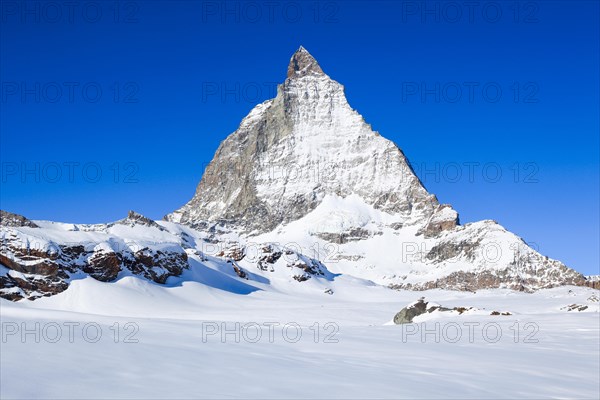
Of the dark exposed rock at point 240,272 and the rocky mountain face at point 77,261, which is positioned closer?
the rocky mountain face at point 77,261

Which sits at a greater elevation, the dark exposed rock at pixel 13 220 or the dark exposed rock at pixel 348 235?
the dark exposed rock at pixel 348 235

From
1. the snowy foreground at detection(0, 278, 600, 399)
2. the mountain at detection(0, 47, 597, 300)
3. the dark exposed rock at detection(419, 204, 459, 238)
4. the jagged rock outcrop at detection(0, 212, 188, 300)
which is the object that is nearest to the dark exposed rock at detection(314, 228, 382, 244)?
the mountain at detection(0, 47, 597, 300)

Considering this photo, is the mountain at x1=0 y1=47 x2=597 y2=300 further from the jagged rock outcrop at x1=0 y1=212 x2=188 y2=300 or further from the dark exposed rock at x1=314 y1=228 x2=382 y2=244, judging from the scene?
the dark exposed rock at x1=314 y1=228 x2=382 y2=244

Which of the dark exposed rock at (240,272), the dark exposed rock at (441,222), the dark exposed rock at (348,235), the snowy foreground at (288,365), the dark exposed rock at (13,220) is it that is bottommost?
the snowy foreground at (288,365)

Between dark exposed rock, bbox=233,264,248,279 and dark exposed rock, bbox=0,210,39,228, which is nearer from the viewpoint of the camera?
dark exposed rock, bbox=233,264,248,279

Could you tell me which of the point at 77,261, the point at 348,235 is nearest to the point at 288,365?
the point at 77,261

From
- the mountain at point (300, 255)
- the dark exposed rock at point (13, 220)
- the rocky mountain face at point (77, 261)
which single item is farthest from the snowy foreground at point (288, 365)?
the dark exposed rock at point (13, 220)

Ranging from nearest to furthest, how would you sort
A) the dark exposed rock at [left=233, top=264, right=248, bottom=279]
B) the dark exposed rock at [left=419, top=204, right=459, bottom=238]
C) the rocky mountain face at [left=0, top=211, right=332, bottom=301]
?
the rocky mountain face at [left=0, top=211, right=332, bottom=301] < the dark exposed rock at [left=233, top=264, right=248, bottom=279] < the dark exposed rock at [left=419, top=204, right=459, bottom=238]

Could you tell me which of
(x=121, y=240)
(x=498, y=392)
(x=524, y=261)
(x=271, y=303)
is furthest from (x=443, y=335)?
(x=524, y=261)

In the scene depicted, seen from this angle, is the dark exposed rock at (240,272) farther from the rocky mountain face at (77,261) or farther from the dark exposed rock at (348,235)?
the dark exposed rock at (348,235)

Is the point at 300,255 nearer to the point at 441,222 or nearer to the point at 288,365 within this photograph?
the point at 441,222

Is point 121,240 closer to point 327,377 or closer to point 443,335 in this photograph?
point 443,335
